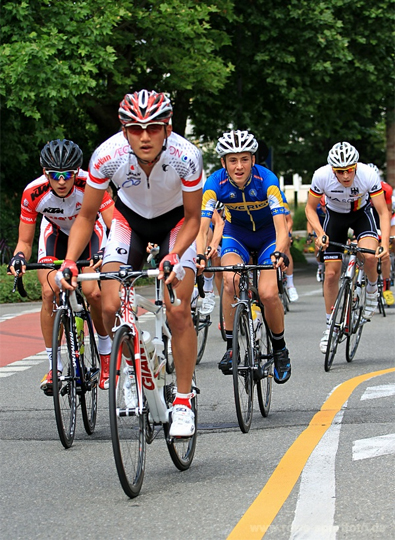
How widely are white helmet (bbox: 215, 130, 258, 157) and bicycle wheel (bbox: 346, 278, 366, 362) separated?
3.22 metres

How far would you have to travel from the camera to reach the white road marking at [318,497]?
4742mm

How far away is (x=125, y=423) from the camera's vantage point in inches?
216

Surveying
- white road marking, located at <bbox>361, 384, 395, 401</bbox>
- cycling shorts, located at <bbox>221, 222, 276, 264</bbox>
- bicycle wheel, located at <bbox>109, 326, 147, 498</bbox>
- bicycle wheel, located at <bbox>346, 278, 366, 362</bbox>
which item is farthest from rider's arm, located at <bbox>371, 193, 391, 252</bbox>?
bicycle wheel, located at <bbox>109, 326, 147, 498</bbox>

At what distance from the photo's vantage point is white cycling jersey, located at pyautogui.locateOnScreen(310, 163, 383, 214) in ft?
35.1

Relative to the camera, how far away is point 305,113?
2864 cm

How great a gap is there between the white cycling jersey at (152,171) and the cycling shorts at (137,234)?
0.22m

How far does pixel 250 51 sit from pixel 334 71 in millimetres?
2143

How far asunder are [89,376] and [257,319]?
4.32 ft

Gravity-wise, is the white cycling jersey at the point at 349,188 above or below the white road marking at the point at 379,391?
above

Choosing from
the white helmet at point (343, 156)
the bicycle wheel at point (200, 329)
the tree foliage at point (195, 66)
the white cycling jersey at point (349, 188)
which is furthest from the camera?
the tree foliage at point (195, 66)

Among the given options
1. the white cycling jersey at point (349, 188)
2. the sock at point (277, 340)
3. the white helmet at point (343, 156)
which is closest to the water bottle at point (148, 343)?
the sock at point (277, 340)

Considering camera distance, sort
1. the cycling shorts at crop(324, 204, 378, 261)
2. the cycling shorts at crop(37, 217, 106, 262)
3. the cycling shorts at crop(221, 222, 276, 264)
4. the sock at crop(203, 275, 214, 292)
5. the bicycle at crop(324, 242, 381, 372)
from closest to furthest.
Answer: the cycling shorts at crop(37, 217, 106, 262) → the cycling shorts at crop(221, 222, 276, 264) → the bicycle at crop(324, 242, 381, 372) → the cycling shorts at crop(324, 204, 378, 261) → the sock at crop(203, 275, 214, 292)

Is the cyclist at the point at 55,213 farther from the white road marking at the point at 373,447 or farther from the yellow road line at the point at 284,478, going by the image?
the white road marking at the point at 373,447

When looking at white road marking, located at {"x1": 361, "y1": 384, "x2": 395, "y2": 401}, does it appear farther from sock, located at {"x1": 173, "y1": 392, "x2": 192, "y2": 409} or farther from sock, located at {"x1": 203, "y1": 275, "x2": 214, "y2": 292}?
sock, located at {"x1": 203, "y1": 275, "x2": 214, "y2": 292}
